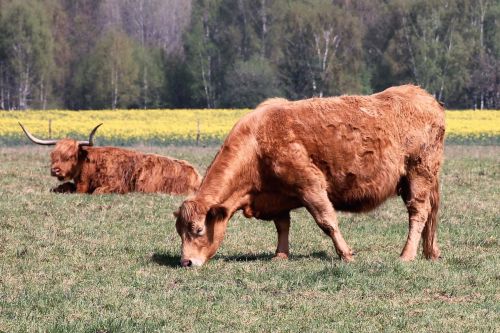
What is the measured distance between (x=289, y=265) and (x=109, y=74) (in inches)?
2287

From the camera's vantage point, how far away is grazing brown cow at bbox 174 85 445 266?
9.25 metres

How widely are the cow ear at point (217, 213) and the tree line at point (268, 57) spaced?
49815mm

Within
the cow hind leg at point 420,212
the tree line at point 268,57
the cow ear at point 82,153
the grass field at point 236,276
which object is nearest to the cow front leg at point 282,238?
the grass field at point 236,276

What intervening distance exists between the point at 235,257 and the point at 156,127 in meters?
26.0

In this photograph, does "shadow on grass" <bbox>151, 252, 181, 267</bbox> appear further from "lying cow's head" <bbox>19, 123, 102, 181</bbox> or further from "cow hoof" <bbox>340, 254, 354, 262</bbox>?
"lying cow's head" <bbox>19, 123, 102, 181</bbox>

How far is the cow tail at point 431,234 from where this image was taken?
9719mm

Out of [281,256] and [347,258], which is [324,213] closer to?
[347,258]

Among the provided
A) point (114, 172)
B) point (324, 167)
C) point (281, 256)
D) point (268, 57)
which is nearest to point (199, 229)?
point (281, 256)

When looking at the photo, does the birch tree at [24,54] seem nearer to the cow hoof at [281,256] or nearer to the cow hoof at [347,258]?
the cow hoof at [281,256]

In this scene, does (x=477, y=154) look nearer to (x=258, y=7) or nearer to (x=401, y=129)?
(x=401, y=129)

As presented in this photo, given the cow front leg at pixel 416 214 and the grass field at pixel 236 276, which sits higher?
the cow front leg at pixel 416 214

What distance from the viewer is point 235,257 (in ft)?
32.6

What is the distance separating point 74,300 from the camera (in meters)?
7.47

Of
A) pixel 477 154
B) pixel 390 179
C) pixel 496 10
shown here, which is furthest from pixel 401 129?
pixel 496 10
